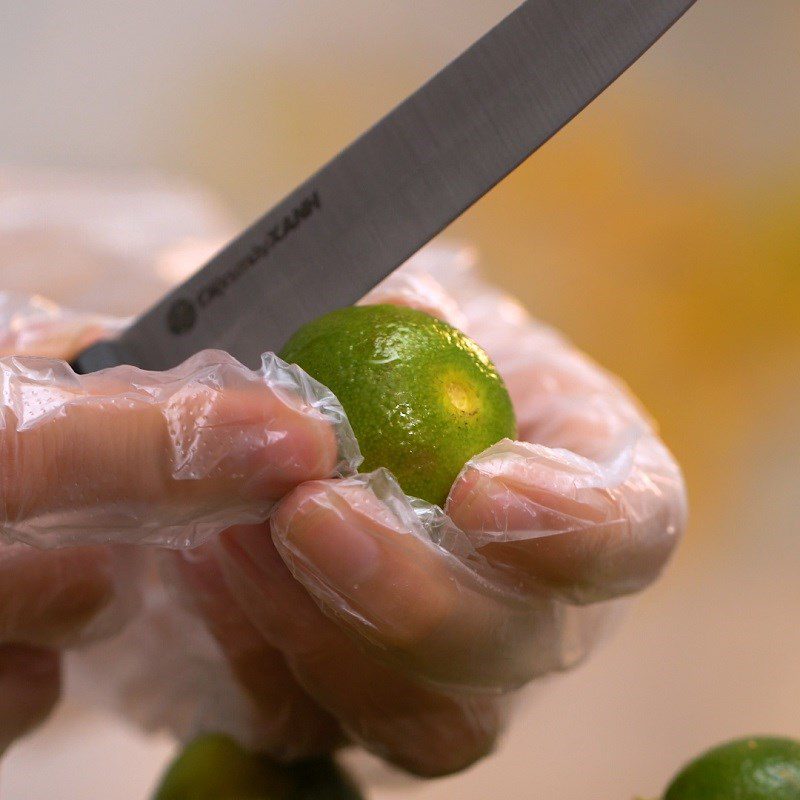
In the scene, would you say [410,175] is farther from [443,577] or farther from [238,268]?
[443,577]

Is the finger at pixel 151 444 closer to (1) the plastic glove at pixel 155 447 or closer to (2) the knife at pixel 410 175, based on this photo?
(1) the plastic glove at pixel 155 447

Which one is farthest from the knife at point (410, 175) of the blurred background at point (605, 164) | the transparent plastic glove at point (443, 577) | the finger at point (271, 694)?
the blurred background at point (605, 164)

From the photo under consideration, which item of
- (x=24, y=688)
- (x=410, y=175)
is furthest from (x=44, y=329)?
(x=410, y=175)

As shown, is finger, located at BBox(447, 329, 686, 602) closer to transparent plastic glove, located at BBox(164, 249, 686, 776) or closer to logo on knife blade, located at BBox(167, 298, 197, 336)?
transparent plastic glove, located at BBox(164, 249, 686, 776)

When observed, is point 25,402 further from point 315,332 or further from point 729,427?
point 729,427

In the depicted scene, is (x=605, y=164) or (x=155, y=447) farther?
(x=605, y=164)

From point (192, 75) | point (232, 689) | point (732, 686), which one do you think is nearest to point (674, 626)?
point (732, 686)
